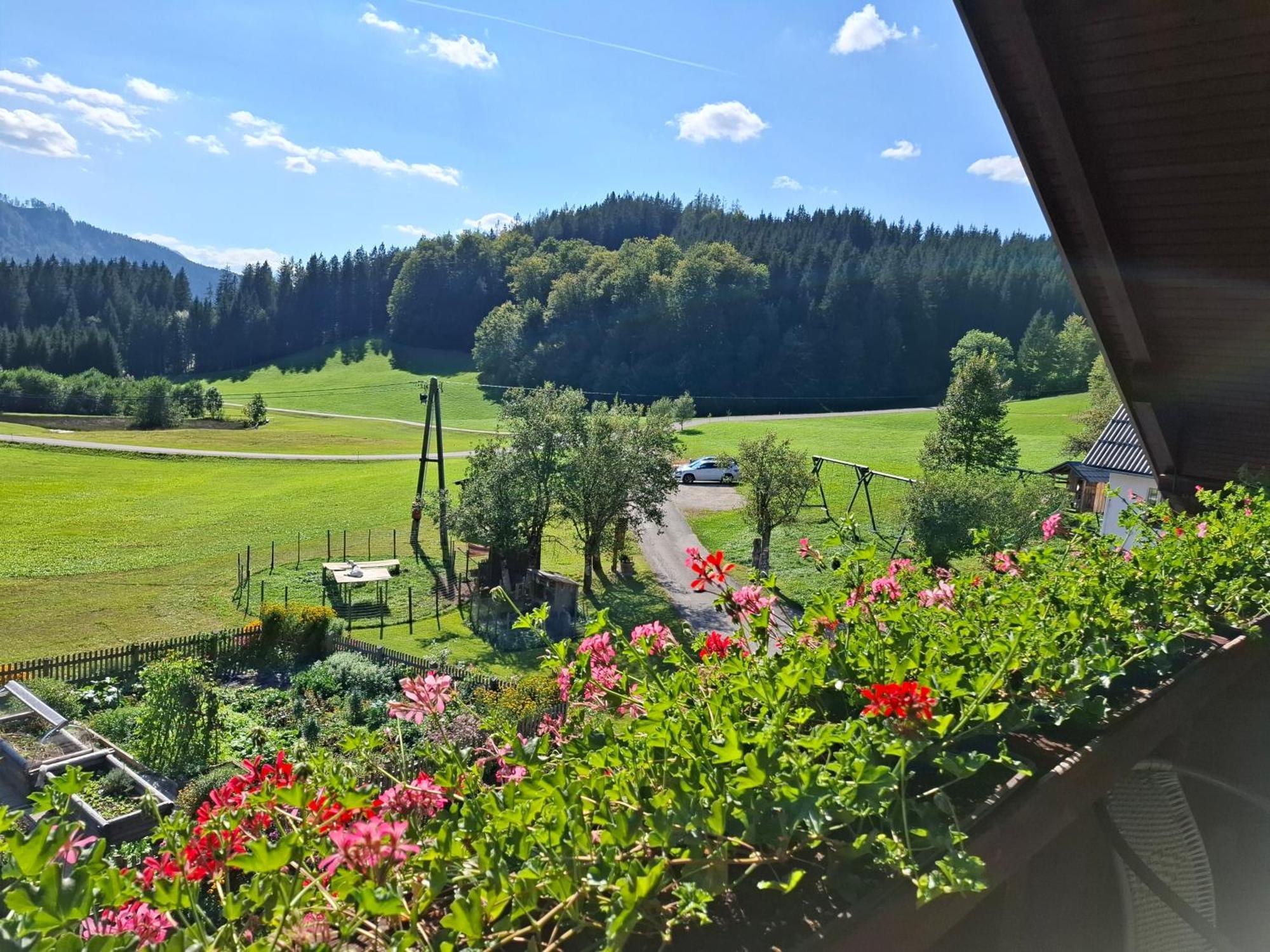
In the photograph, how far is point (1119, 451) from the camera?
19.7 metres

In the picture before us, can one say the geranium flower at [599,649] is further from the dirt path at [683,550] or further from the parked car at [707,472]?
the parked car at [707,472]

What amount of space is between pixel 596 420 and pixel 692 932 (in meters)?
20.0

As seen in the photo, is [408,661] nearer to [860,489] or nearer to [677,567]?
[677,567]

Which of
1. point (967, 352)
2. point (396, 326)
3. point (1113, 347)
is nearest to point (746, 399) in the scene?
point (967, 352)

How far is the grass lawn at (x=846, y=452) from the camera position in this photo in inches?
963

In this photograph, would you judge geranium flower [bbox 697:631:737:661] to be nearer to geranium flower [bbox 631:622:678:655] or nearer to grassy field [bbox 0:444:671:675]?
geranium flower [bbox 631:622:678:655]

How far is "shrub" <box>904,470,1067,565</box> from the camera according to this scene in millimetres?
20062

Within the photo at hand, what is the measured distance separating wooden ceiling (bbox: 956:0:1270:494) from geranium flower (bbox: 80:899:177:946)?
13.2 ft

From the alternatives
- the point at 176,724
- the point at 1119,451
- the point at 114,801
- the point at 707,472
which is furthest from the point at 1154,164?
the point at 707,472

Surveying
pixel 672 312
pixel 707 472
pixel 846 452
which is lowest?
pixel 707 472

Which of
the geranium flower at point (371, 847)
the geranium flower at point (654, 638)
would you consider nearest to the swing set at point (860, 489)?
the geranium flower at point (654, 638)

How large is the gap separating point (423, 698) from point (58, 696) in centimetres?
1420

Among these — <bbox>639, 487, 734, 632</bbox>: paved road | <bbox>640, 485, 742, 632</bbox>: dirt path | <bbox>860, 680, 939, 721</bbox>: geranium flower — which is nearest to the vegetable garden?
<bbox>860, 680, 939, 721</bbox>: geranium flower

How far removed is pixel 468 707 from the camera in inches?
67.2
